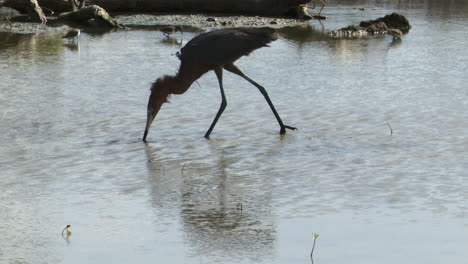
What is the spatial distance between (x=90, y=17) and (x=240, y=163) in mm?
12236

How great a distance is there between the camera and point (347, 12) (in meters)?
22.6

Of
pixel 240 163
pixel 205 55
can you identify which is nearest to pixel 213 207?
pixel 240 163

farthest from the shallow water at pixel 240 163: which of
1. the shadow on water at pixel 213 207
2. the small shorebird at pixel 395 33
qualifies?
the small shorebird at pixel 395 33

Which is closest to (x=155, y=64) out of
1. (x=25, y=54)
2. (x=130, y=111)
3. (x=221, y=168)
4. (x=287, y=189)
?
(x=25, y=54)

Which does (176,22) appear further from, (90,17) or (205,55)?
(205,55)

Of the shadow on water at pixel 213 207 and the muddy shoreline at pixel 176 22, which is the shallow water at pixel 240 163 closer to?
the shadow on water at pixel 213 207

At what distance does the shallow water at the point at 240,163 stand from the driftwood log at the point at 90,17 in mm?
4562

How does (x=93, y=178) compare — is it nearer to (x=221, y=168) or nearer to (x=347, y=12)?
(x=221, y=168)

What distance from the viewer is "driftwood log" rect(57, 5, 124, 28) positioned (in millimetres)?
19562

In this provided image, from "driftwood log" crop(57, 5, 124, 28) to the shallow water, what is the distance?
4.56 metres

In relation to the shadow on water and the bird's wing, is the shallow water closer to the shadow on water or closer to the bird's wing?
the shadow on water

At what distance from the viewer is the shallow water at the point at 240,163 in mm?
5906

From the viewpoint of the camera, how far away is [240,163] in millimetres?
8328

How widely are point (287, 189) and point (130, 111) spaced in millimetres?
3763
